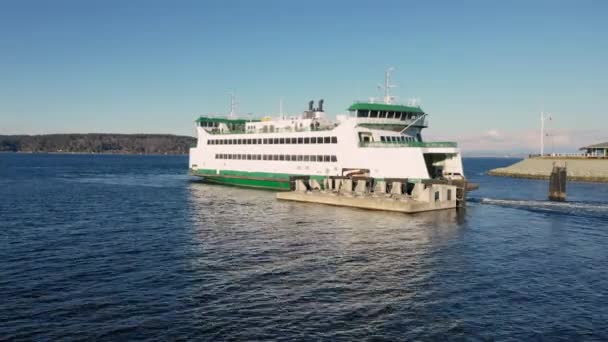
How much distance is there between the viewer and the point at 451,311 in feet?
54.3

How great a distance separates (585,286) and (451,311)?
7871 mm

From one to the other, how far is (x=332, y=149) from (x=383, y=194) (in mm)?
10322

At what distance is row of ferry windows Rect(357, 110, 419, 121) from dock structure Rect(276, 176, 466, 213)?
7.63 meters

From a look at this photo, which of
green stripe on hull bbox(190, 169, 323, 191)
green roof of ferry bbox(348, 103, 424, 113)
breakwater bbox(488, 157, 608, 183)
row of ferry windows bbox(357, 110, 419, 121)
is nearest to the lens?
green roof of ferry bbox(348, 103, 424, 113)

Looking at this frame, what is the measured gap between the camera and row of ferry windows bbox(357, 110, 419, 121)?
50344 millimetres

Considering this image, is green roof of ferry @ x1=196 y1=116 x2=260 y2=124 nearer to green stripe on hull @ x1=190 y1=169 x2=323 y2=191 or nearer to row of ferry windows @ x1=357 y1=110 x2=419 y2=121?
green stripe on hull @ x1=190 y1=169 x2=323 y2=191

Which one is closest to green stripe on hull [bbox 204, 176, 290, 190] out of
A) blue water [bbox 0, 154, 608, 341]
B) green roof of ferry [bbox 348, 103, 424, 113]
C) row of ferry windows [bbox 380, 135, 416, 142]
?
row of ferry windows [bbox 380, 135, 416, 142]

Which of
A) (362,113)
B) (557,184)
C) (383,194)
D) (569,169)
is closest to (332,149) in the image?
(362,113)

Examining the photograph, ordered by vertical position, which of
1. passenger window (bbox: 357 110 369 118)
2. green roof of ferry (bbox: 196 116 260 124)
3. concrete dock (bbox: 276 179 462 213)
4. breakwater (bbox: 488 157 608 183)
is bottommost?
concrete dock (bbox: 276 179 462 213)

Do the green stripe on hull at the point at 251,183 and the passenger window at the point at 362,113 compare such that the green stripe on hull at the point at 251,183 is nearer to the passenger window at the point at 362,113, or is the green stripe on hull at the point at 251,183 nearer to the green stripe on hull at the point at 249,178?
the green stripe on hull at the point at 249,178

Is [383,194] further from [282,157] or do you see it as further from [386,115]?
[282,157]

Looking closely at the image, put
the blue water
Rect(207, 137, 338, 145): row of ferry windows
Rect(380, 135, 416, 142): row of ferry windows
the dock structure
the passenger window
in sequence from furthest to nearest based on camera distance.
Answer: Rect(207, 137, 338, 145): row of ferry windows, Rect(380, 135, 416, 142): row of ferry windows, the passenger window, the dock structure, the blue water

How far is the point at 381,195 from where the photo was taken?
44031 mm

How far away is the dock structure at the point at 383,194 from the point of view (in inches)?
1622
